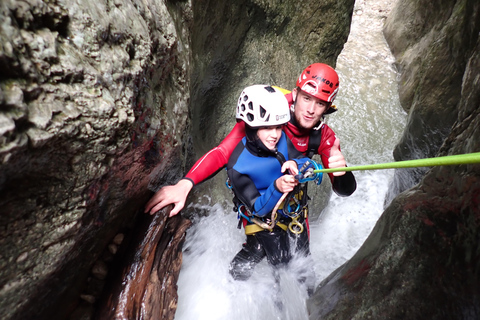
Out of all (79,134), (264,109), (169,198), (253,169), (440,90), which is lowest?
(440,90)

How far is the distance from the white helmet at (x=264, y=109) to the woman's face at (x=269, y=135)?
0.28 ft

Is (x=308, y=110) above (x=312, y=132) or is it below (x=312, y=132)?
above

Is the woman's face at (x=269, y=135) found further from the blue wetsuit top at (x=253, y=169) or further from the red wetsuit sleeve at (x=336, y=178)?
the red wetsuit sleeve at (x=336, y=178)

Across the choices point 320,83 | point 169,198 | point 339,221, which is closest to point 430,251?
point 320,83

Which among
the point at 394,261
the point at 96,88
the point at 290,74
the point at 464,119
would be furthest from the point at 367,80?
the point at 96,88

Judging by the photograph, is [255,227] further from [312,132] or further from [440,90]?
[440,90]

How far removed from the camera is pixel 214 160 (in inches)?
113

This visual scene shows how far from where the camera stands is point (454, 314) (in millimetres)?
1928

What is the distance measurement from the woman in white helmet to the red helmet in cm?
43

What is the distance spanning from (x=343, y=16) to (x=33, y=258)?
5484 mm

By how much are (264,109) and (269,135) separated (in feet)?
0.79

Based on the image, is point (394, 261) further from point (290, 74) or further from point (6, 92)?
point (290, 74)

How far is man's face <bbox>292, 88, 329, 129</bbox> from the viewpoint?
3098mm

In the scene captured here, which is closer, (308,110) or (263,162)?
(263,162)
